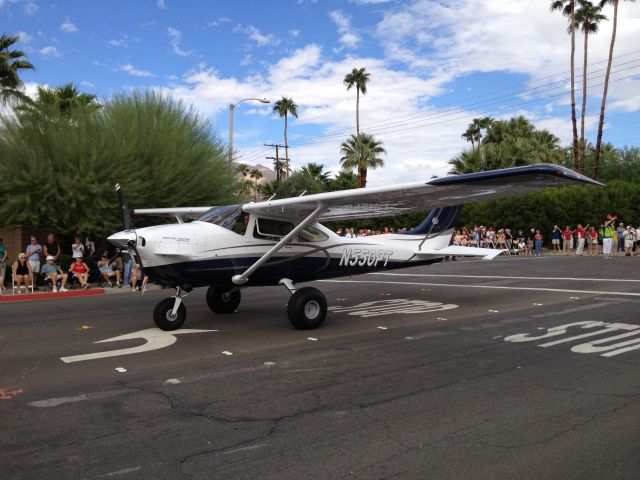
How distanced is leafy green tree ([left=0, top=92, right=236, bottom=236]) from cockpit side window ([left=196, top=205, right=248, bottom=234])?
10763 millimetres

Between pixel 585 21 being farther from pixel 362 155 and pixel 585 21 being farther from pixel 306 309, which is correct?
pixel 306 309

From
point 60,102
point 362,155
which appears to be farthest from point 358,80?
point 60,102

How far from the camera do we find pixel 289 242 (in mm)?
9773

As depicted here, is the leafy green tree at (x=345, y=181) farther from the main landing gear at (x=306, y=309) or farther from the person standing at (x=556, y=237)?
the main landing gear at (x=306, y=309)

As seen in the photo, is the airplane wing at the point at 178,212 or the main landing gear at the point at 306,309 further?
the airplane wing at the point at 178,212

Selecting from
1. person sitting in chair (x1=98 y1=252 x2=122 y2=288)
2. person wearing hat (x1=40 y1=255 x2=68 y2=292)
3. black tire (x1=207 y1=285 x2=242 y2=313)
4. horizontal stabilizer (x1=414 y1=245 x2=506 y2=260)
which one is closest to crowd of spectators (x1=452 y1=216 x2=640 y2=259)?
horizontal stabilizer (x1=414 y1=245 x2=506 y2=260)

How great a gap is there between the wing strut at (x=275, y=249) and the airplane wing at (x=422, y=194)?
148 mm

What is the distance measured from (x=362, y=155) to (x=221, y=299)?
40.4 meters

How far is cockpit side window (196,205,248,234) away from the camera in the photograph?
9.21 meters

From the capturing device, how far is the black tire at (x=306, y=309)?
8.62 meters

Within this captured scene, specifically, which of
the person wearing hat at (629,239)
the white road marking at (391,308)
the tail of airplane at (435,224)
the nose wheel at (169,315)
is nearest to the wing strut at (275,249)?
the nose wheel at (169,315)

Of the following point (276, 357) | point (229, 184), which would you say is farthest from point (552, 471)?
point (229, 184)

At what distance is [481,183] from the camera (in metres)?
7.75

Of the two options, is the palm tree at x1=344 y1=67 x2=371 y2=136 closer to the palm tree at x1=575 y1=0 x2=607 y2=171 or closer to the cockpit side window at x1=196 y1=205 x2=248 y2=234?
the palm tree at x1=575 y1=0 x2=607 y2=171
